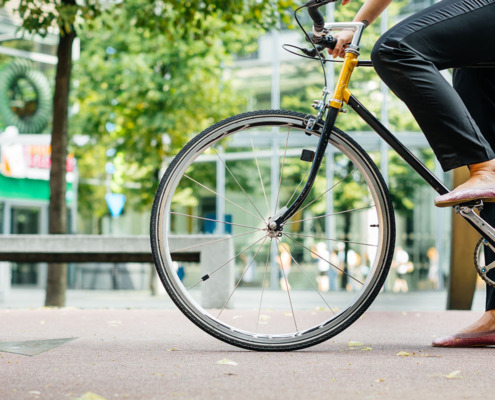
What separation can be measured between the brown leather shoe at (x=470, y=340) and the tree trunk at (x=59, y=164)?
5926 millimetres

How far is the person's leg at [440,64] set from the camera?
2.73 metres

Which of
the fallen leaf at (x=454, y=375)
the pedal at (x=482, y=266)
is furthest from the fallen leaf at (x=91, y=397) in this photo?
the pedal at (x=482, y=266)

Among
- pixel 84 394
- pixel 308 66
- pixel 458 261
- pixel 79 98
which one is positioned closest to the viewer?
pixel 84 394

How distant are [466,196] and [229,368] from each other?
40.3 inches

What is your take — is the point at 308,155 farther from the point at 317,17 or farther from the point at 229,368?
the point at 229,368

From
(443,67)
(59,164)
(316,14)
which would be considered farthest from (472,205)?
(59,164)

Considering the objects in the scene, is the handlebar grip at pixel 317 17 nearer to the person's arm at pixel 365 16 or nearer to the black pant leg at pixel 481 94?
the person's arm at pixel 365 16

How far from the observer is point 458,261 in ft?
18.2

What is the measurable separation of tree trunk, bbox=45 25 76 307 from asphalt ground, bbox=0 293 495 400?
4547 millimetres

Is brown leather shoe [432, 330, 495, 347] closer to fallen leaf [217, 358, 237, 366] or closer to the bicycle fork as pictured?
the bicycle fork

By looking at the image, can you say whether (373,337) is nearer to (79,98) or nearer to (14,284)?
(79,98)

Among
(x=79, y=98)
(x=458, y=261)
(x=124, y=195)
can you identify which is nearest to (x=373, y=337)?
(x=458, y=261)

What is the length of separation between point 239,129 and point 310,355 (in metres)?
Result: 0.91

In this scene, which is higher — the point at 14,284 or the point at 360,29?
the point at 360,29
